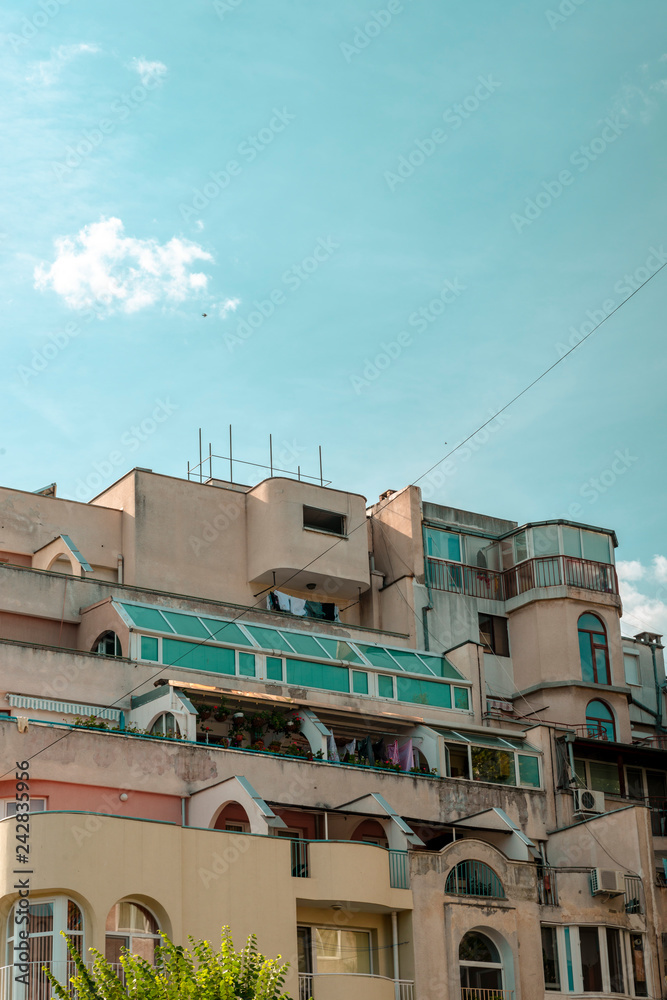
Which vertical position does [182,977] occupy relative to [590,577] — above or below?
below

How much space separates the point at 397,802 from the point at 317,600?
1296cm

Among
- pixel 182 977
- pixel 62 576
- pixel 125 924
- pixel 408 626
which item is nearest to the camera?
pixel 182 977

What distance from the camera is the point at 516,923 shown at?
35.6 m

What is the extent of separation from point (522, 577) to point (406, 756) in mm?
12204

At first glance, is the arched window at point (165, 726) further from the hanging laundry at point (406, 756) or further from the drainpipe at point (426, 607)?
the drainpipe at point (426, 607)

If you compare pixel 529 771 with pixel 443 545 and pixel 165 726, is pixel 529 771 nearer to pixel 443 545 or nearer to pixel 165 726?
pixel 443 545

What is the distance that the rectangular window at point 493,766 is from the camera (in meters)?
42.2

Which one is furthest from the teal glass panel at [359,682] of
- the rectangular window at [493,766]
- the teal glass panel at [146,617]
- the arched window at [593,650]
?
the arched window at [593,650]

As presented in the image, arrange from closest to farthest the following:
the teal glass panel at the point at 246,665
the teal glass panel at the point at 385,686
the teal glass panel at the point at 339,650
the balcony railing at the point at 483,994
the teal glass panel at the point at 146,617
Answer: the balcony railing at the point at 483,994
the teal glass panel at the point at 146,617
the teal glass panel at the point at 246,665
the teal glass panel at the point at 385,686
the teal glass panel at the point at 339,650

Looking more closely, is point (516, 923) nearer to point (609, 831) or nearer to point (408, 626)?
point (609, 831)

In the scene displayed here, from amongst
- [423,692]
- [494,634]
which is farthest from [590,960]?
[494,634]

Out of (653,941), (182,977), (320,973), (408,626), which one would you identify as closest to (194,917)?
(320,973)

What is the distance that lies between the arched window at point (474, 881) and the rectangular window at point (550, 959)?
236 cm

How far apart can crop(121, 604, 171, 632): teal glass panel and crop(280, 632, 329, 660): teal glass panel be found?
444 cm
